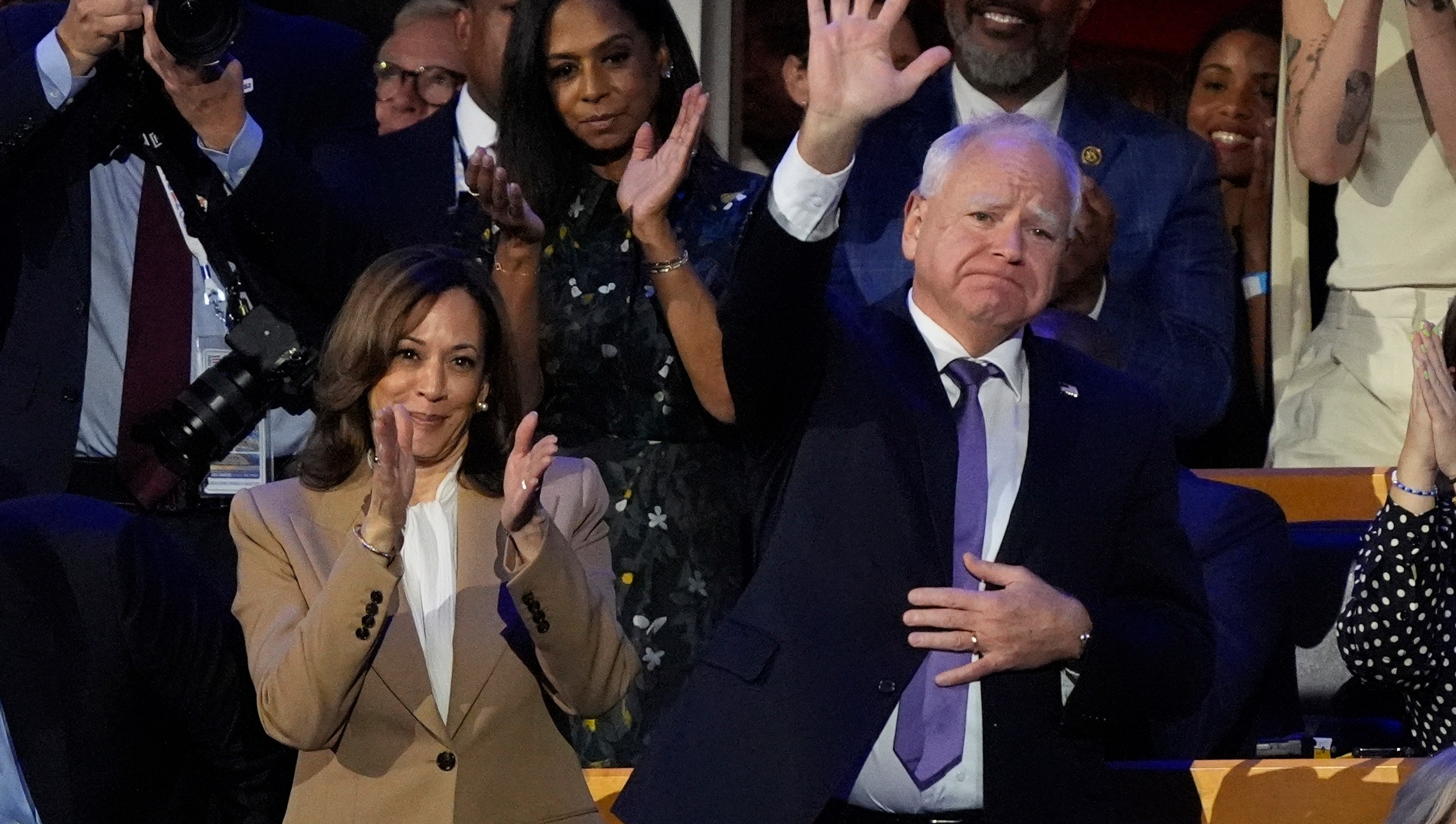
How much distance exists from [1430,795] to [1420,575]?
741 millimetres

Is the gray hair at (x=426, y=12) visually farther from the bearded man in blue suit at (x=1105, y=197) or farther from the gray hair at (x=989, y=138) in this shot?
the gray hair at (x=989, y=138)

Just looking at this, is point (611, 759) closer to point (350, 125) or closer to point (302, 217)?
point (302, 217)

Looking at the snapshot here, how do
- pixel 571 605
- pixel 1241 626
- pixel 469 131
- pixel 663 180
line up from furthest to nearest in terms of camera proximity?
pixel 469 131 < pixel 1241 626 < pixel 663 180 < pixel 571 605

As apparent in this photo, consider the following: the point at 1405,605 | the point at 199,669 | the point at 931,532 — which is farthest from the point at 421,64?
the point at 1405,605

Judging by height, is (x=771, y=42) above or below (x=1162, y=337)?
above

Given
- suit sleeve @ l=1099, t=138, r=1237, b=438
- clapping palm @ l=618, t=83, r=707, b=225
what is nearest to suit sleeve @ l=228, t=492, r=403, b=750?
clapping palm @ l=618, t=83, r=707, b=225

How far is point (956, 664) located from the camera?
215 cm

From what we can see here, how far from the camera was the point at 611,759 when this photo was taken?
2857mm

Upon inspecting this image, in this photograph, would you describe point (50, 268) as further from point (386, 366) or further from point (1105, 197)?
point (1105, 197)

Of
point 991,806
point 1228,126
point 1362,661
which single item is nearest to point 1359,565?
point 1362,661

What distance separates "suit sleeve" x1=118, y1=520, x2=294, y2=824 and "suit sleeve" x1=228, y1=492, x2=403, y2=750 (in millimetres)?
170

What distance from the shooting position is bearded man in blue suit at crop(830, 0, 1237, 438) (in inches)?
138

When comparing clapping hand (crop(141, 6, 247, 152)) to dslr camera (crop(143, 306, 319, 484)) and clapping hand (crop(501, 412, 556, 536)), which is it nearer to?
dslr camera (crop(143, 306, 319, 484))

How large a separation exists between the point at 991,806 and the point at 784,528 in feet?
1.23
